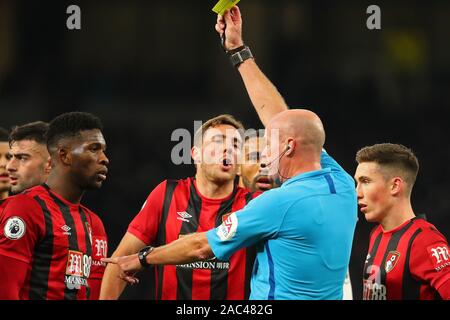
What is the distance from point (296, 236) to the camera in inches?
123

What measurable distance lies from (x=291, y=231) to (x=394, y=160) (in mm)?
1404

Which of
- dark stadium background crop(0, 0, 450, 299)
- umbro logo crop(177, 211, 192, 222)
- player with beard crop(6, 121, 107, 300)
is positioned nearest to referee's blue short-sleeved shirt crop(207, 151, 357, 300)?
umbro logo crop(177, 211, 192, 222)

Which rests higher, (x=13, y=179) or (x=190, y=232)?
(x=13, y=179)

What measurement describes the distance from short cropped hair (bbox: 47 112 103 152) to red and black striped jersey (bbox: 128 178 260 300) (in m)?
0.63

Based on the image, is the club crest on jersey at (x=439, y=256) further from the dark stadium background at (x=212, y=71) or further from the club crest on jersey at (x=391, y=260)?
the dark stadium background at (x=212, y=71)

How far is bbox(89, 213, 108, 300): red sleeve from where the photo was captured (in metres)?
4.19

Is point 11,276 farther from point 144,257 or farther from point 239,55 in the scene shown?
point 239,55

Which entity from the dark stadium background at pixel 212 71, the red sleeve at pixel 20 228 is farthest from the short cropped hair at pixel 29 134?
the dark stadium background at pixel 212 71

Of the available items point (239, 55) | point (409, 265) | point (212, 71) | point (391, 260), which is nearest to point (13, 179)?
point (239, 55)

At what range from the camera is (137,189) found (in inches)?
316

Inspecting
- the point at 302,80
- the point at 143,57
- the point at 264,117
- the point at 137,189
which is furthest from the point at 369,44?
the point at 264,117

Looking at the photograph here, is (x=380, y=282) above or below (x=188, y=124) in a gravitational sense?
below
